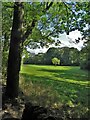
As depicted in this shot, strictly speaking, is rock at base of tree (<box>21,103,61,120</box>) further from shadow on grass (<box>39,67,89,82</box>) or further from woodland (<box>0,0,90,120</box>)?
shadow on grass (<box>39,67,89,82</box>)

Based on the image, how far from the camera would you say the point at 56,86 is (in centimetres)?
Result: 481

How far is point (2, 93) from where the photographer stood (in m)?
4.24

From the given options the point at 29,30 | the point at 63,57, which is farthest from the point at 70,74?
the point at 29,30

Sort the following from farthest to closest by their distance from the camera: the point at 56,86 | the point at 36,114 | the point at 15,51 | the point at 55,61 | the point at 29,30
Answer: the point at 29,30 → the point at 56,86 → the point at 55,61 → the point at 15,51 → the point at 36,114

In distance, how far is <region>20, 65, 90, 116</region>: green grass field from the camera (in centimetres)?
451

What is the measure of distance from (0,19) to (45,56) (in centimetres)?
111

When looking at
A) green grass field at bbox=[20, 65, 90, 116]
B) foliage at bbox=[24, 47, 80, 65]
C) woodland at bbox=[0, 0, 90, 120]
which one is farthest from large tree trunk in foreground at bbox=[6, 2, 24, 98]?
foliage at bbox=[24, 47, 80, 65]

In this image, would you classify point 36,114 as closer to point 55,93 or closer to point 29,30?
point 55,93

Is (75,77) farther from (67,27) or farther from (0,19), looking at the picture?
(0,19)

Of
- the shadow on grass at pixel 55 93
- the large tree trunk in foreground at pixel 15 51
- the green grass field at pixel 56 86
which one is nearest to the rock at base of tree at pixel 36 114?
the large tree trunk in foreground at pixel 15 51

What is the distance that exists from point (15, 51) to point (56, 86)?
118 centimetres

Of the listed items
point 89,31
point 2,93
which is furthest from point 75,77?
point 2,93

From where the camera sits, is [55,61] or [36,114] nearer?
[36,114]

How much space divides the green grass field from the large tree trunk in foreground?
0.53 metres
